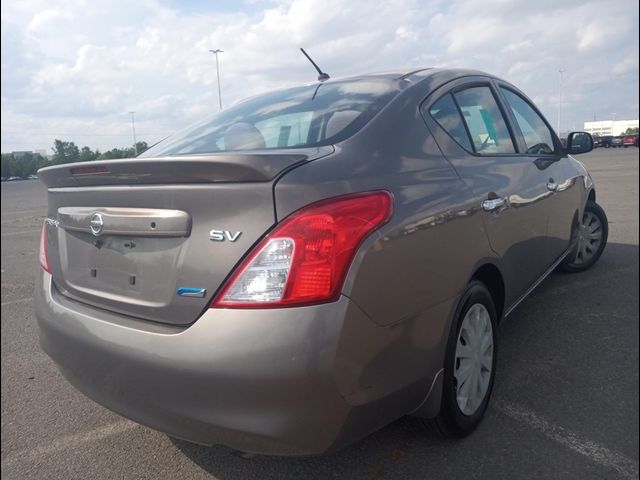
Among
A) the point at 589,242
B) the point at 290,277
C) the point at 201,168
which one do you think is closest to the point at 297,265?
the point at 290,277

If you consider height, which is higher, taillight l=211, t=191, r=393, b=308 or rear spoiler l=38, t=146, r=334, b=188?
rear spoiler l=38, t=146, r=334, b=188

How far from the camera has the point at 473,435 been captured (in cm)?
242

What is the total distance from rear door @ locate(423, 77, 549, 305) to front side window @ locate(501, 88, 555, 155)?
0.84 ft

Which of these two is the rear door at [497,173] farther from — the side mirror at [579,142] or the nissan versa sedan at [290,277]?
the side mirror at [579,142]

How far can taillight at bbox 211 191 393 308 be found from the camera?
1635 millimetres

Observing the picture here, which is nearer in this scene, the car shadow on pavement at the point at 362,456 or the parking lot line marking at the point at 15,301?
the car shadow on pavement at the point at 362,456

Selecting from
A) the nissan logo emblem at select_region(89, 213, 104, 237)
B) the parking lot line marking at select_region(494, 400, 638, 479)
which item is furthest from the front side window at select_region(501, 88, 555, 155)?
the nissan logo emblem at select_region(89, 213, 104, 237)

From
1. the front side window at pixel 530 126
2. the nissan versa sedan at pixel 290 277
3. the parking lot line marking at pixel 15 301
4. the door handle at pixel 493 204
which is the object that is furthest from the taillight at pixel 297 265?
the parking lot line marking at pixel 15 301

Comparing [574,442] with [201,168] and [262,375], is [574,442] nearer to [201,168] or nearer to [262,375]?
[262,375]

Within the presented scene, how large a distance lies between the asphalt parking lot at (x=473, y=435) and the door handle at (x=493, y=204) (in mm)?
997

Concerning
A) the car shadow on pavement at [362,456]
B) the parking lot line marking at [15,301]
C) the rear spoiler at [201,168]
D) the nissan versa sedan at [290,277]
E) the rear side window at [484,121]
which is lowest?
the car shadow on pavement at [362,456]

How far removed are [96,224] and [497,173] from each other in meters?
1.95

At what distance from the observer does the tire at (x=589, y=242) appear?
4.88 meters

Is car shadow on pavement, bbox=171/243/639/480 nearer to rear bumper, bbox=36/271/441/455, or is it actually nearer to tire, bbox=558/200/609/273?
rear bumper, bbox=36/271/441/455
